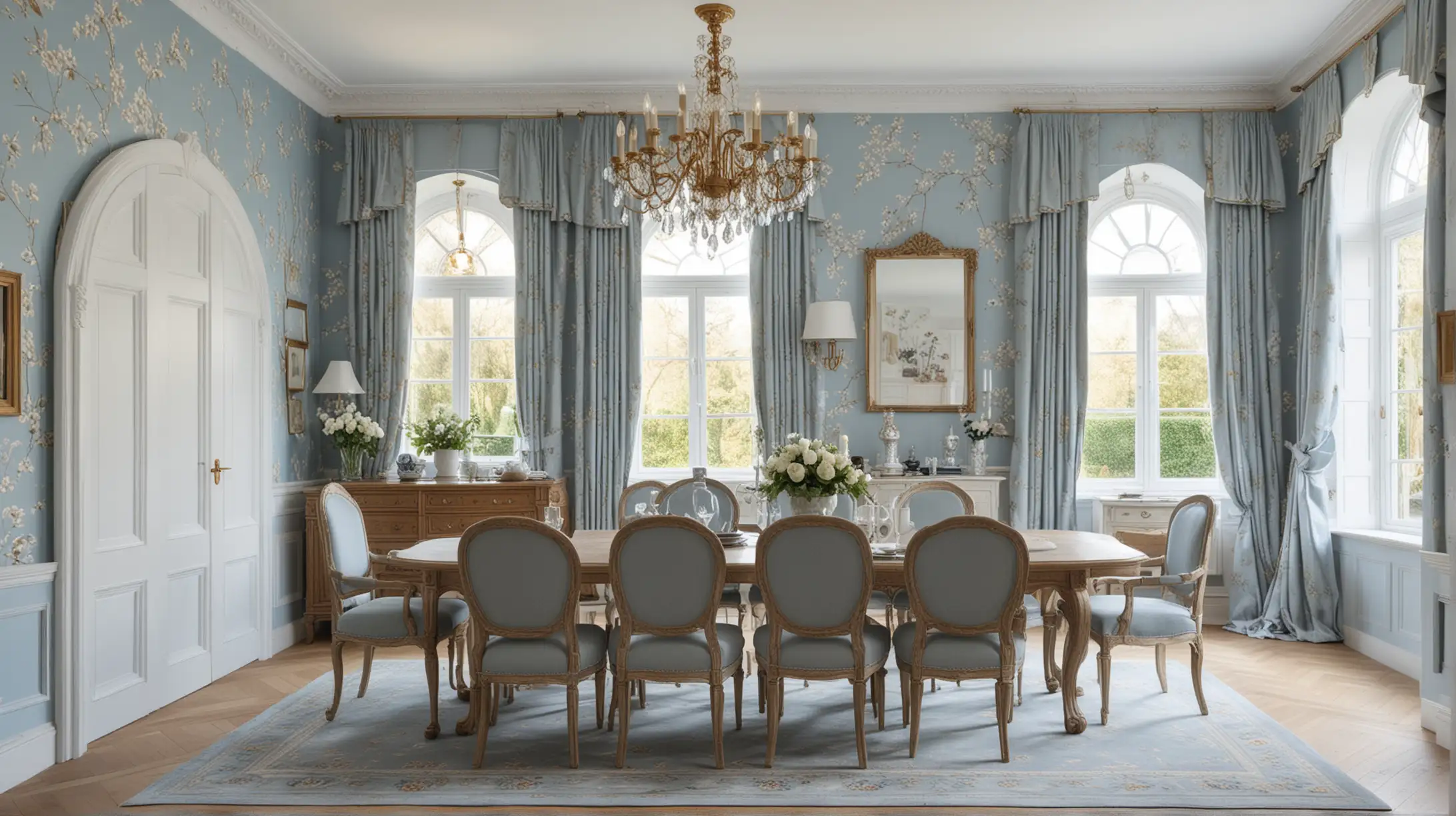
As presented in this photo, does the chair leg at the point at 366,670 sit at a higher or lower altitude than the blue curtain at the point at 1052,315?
lower

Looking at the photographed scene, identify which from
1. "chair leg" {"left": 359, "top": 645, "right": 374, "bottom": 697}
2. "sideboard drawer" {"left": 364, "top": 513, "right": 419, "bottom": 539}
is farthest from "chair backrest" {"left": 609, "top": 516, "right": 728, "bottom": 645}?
"sideboard drawer" {"left": 364, "top": 513, "right": 419, "bottom": 539}

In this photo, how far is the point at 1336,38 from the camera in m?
5.63

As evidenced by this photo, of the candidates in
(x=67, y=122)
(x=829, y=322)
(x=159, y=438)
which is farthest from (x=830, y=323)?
(x=67, y=122)

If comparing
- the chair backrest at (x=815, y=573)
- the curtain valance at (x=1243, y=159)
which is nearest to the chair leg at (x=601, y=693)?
the chair backrest at (x=815, y=573)

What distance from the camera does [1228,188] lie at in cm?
641

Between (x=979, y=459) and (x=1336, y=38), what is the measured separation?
3042 mm

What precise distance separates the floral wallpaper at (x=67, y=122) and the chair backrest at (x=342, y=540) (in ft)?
3.35

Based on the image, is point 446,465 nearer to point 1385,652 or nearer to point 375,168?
point 375,168

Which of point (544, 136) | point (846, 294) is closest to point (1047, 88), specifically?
point (846, 294)

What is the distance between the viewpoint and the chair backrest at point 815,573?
368 centimetres

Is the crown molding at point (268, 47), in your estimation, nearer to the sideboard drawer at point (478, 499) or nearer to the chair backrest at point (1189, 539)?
the sideboard drawer at point (478, 499)

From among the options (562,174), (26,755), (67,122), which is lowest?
(26,755)

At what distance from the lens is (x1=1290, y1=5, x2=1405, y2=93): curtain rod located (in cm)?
514

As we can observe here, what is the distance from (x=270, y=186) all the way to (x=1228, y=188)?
19.0 ft
